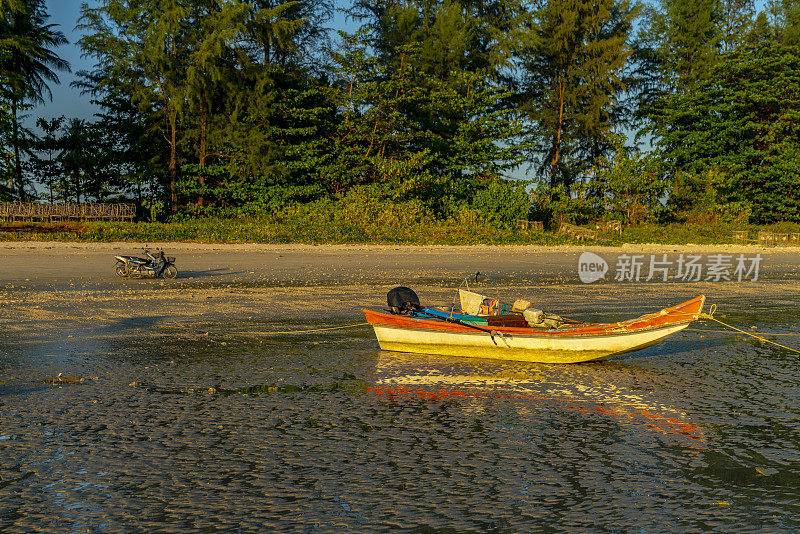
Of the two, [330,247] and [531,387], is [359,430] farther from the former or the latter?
[330,247]

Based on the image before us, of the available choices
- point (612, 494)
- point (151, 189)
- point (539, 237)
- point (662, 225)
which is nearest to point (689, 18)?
point (662, 225)

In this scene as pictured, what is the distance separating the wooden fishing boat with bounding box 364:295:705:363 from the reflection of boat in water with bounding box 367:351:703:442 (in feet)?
0.72

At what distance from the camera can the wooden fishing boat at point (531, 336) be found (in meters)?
11.7

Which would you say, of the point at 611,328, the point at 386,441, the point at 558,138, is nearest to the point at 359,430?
the point at 386,441

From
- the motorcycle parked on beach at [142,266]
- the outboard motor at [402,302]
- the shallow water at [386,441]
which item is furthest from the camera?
the motorcycle parked on beach at [142,266]

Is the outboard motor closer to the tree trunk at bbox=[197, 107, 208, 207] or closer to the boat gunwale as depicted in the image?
the boat gunwale

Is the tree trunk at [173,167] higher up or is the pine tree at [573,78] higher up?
the pine tree at [573,78]

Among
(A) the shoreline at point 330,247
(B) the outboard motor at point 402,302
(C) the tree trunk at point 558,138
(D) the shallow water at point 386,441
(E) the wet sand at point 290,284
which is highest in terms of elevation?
(C) the tree trunk at point 558,138

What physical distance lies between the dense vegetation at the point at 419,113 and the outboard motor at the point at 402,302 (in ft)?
89.8

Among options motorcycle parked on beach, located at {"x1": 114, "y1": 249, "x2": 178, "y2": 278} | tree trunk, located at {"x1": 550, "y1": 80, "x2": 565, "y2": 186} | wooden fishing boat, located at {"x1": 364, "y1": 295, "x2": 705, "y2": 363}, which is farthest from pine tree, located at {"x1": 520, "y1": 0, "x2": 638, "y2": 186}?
wooden fishing boat, located at {"x1": 364, "y1": 295, "x2": 705, "y2": 363}

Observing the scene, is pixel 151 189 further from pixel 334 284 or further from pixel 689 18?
pixel 689 18

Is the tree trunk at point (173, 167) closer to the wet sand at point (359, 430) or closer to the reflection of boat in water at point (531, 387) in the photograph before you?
the wet sand at point (359, 430)

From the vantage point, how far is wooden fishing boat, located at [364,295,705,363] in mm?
11719

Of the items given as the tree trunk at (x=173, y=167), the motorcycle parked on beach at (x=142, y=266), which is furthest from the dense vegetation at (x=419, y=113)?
the motorcycle parked on beach at (x=142, y=266)
